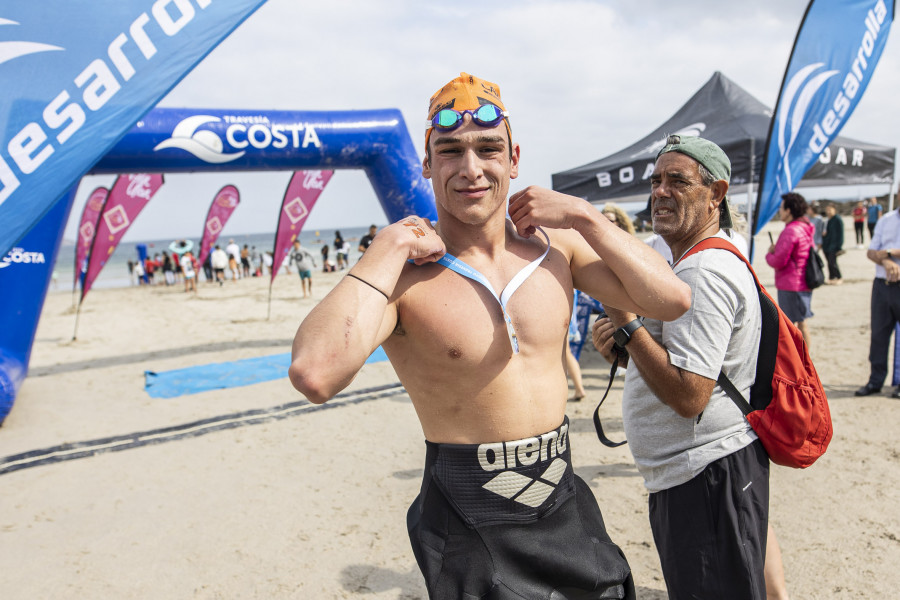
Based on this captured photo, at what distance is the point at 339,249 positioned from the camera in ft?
81.3

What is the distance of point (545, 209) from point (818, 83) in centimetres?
461

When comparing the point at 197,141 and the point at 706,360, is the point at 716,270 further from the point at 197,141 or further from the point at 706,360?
the point at 197,141

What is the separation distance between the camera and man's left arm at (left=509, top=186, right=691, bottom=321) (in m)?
1.48

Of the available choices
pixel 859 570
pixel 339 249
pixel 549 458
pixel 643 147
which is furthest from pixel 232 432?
pixel 339 249

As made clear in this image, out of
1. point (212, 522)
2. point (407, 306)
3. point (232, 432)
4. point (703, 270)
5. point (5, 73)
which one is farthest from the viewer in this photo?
point (232, 432)

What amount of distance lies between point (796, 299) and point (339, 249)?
827 inches

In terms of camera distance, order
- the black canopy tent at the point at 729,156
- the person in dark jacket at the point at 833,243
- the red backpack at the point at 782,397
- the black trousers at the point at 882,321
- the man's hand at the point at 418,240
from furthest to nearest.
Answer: the person in dark jacket at the point at 833,243 < the black canopy tent at the point at 729,156 < the black trousers at the point at 882,321 < the red backpack at the point at 782,397 < the man's hand at the point at 418,240

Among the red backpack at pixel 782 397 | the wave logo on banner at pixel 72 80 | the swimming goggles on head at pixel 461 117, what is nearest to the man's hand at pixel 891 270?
the red backpack at pixel 782 397

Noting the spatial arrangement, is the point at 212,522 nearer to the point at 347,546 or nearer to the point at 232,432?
the point at 347,546

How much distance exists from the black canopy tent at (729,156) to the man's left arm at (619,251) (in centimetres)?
595

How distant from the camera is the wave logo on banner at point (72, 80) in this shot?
1.84 meters

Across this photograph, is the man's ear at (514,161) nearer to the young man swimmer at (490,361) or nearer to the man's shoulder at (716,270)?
the young man swimmer at (490,361)

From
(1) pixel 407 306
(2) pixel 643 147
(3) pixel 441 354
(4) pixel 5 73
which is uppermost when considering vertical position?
(2) pixel 643 147

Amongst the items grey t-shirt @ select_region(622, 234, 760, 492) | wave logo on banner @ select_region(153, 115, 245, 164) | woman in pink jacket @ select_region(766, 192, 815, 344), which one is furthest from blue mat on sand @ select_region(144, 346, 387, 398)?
grey t-shirt @ select_region(622, 234, 760, 492)
